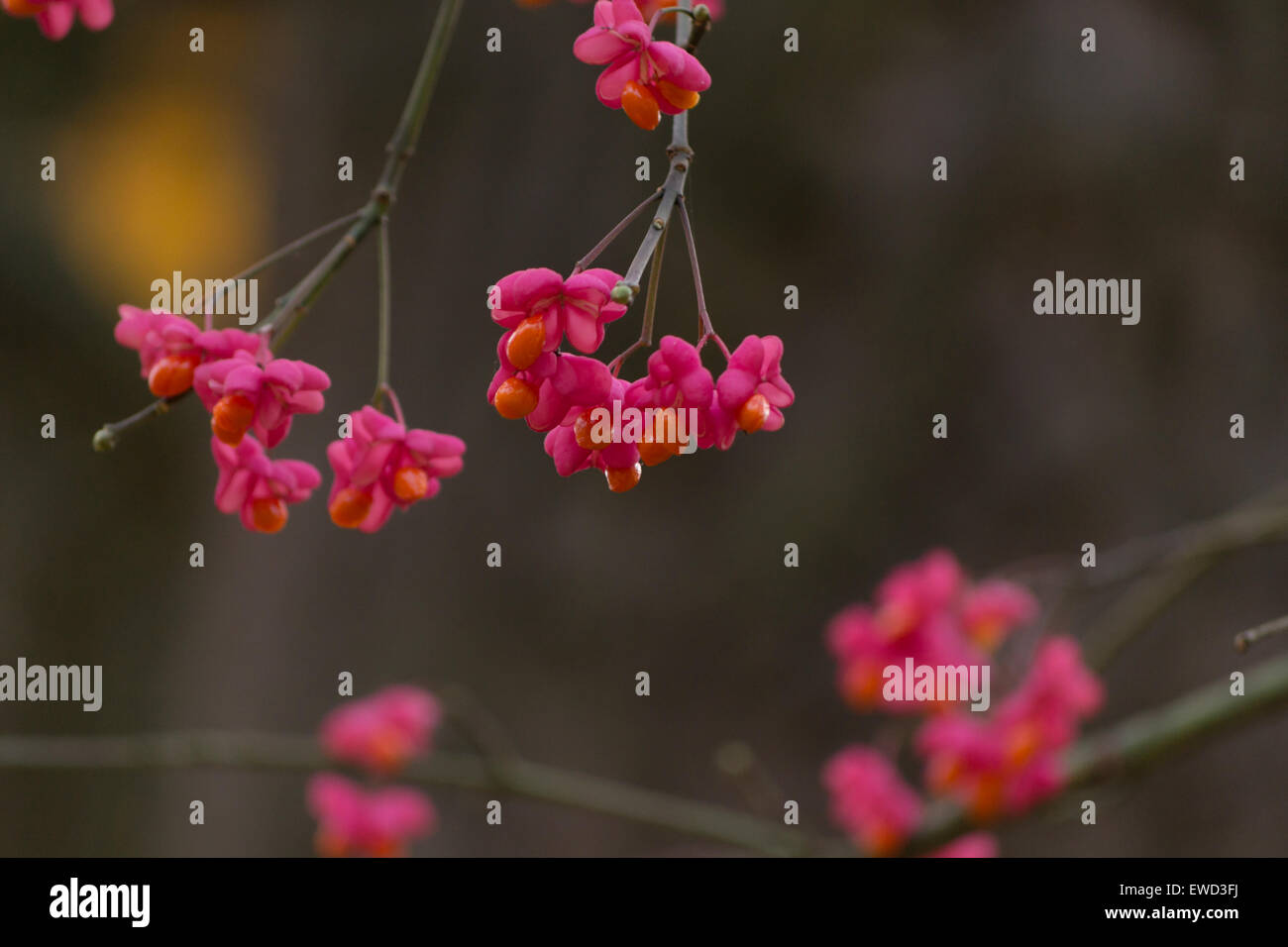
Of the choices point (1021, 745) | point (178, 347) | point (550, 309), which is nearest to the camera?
point (550, 309)

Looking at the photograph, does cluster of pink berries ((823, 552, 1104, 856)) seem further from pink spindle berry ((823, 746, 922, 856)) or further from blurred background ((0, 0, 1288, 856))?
blurred background ((0, 0, 1288, 856))

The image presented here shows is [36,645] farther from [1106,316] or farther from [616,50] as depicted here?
[616,50]

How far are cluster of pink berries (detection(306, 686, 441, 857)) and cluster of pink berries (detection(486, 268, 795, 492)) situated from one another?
141 centimetres

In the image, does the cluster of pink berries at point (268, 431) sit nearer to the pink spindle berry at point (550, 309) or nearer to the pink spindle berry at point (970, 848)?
the pink spindle berry at point (550, 309)

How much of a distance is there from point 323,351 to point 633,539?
0.98m

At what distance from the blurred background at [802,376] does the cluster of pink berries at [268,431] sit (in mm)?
1644

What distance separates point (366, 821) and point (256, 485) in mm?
1320

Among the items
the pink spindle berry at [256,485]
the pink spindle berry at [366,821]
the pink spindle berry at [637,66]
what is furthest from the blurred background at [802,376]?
the pink spindle berry at [637,66]

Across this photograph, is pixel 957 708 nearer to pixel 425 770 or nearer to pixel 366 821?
pixel 425 770

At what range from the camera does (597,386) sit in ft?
2.31

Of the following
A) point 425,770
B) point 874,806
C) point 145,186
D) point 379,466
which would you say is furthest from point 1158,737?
point 145,186

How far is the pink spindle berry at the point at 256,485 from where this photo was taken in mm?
876

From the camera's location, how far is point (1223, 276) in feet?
8.59
